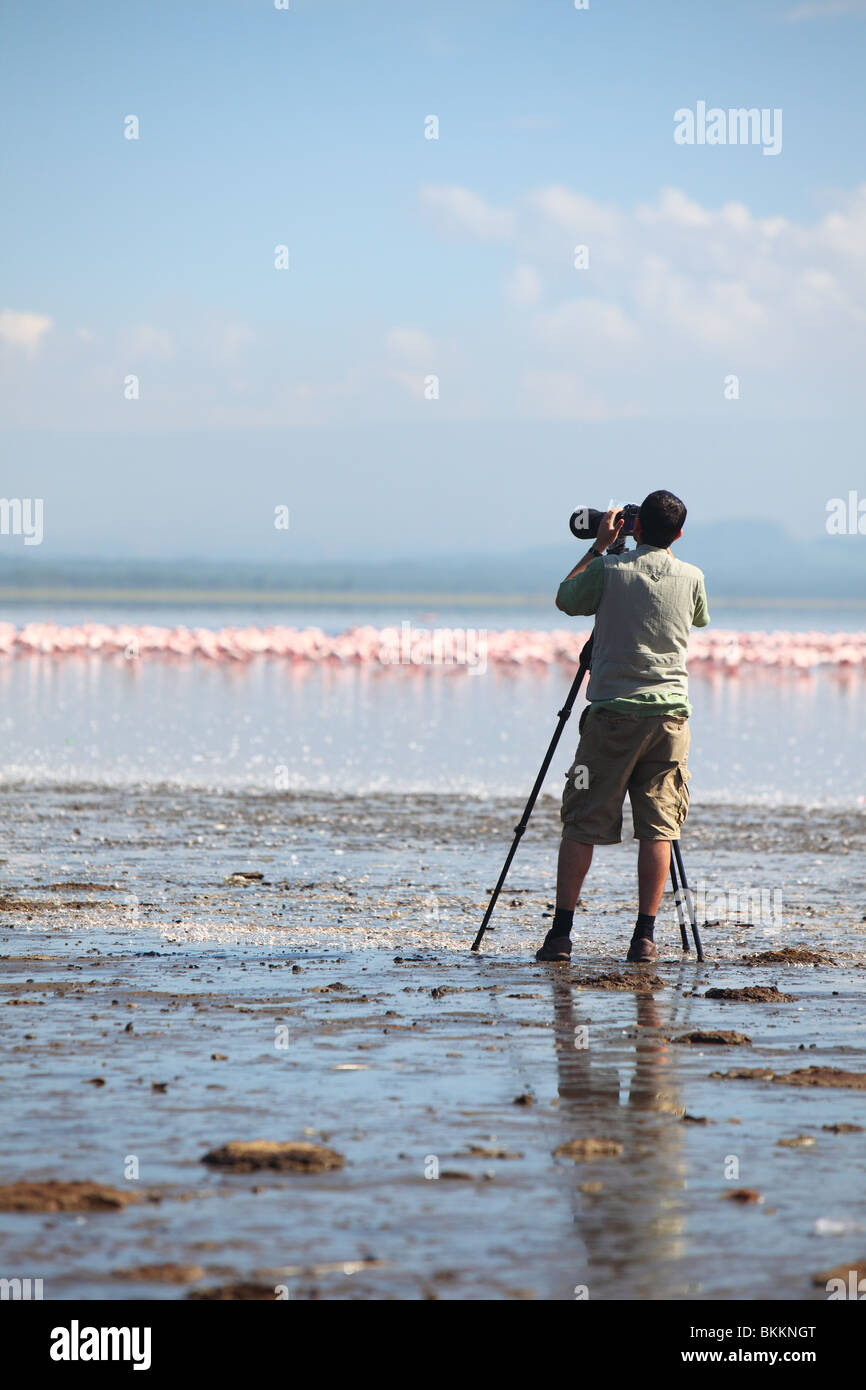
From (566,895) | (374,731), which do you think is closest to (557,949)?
(566,895)

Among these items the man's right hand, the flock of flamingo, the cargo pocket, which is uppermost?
the man's right hand

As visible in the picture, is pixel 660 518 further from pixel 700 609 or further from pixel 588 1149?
pixel 588 1149

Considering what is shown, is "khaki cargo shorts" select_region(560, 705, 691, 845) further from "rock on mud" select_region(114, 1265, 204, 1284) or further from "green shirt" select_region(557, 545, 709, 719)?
"rock on mud" select_region(114, 1265, 204, 1284)

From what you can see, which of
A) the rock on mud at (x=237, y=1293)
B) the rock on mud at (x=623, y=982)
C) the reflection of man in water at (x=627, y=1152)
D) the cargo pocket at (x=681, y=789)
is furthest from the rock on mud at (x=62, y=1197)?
the cargo pocket at (x=681, y=789)

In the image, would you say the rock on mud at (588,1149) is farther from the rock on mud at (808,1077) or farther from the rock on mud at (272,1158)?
the rock on mud at (808,1077)

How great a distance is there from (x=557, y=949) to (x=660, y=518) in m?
1.95

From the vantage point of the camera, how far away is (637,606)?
25.1 ft

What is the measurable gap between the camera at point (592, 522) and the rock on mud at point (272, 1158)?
382 centimetres

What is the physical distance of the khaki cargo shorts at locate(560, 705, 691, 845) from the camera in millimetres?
7707

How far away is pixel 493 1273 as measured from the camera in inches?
153

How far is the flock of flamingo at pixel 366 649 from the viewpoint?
36438mm

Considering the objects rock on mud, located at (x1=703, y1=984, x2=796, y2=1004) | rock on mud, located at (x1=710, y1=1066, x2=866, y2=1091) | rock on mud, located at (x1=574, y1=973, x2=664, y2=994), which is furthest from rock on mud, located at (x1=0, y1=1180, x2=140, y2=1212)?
rock on mud, located at (x1=703, y1=984, x2=796, y2=1004)

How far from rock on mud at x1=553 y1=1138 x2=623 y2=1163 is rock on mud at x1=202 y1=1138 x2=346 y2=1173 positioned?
62 cm
